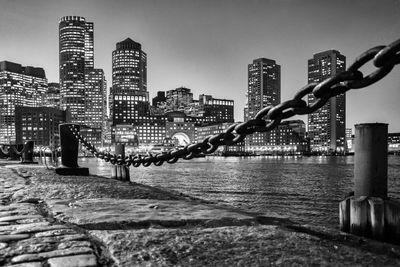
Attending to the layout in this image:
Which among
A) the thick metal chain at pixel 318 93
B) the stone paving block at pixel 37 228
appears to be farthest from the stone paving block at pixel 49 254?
the thick metal chain at pixel 318 93

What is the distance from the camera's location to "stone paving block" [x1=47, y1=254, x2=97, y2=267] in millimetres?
2338

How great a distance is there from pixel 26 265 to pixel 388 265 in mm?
2315

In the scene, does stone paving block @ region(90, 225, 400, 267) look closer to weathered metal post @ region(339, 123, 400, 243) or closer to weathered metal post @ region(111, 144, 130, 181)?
weathered metal post @ region(339, 123, 400, 243)

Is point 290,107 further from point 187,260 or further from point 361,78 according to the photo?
point 187,260

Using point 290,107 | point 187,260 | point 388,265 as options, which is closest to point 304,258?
point 388,265

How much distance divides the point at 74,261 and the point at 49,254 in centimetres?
27

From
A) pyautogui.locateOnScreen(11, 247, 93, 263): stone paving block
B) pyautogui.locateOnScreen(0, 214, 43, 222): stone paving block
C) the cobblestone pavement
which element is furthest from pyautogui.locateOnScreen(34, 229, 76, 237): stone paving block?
pyautogui.locateOnScreen(0, 214, 43, 222): stone paving block

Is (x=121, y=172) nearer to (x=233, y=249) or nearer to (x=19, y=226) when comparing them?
(x=19, y=226)

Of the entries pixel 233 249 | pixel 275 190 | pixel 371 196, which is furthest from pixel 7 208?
pixel 275 190

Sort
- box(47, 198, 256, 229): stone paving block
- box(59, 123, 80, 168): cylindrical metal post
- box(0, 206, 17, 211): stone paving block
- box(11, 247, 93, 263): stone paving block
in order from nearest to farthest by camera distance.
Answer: box(11, 247, 93, 263): stone paving block < box(47, 198, 256, 229): stone paving block < box(0, 206, 17, 211): stone paving block < box(59, 123, 80, 168): cylindrical metal post

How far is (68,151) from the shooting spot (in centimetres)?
1111

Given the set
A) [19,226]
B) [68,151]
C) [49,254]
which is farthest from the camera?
[68,151]

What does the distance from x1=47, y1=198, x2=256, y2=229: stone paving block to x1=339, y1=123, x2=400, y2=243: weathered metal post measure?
950 mm

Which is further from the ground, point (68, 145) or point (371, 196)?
point (68, 145)
